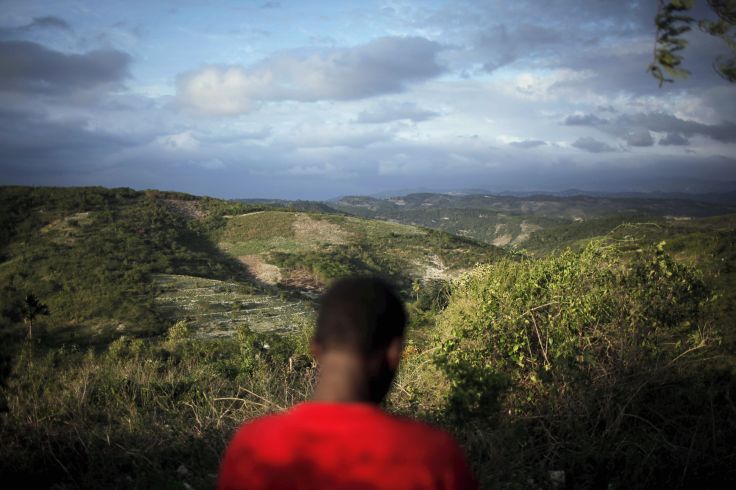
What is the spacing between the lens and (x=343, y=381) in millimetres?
1561

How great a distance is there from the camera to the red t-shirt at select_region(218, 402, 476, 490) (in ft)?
4.46

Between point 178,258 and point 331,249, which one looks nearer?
point 178,258

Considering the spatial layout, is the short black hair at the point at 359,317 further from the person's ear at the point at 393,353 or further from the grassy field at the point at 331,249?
the grassy field at the point at 331,249

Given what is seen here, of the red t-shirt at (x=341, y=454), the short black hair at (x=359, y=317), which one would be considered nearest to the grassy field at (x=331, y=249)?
the short black hair at (x=359, y=317)

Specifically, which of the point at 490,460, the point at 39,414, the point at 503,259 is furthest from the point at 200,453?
the point at 503,259

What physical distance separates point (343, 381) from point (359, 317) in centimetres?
23

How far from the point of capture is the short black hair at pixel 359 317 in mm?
1604

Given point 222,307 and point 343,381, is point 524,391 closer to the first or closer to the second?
point 343,381

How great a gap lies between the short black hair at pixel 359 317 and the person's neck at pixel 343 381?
0.04 m

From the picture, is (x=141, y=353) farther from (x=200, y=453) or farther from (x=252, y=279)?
(x=252, y=279)

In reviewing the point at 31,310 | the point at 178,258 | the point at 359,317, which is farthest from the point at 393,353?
the point at 178,258

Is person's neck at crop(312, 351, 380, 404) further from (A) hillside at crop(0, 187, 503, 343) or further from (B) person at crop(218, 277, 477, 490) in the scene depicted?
(A) hillside at crop(0, 187, 503, 343)

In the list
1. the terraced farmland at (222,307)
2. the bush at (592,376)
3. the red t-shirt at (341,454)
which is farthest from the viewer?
the terraced farmland at (222,307)

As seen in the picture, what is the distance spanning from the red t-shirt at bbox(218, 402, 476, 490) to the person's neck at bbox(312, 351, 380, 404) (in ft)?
0.28
